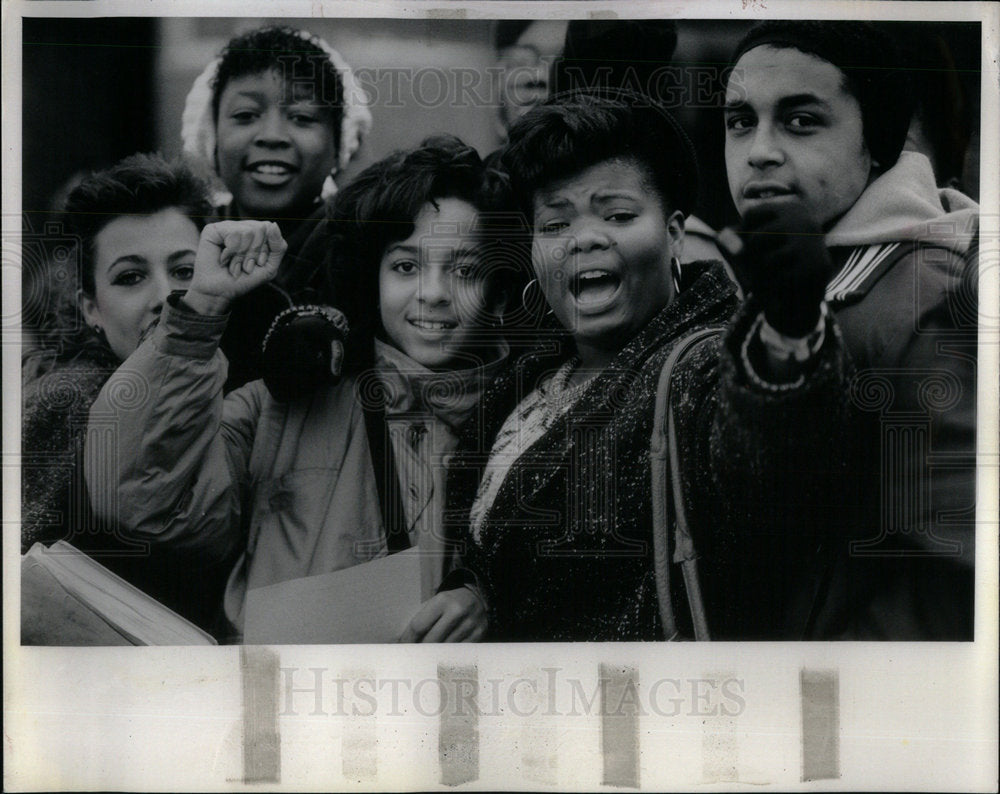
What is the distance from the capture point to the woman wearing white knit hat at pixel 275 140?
3.86 metres

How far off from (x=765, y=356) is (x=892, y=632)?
117 centimetres

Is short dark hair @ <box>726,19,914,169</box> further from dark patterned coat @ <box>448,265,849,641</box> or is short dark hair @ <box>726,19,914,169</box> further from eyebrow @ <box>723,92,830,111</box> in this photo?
dark patterned coat @ <box>448,265,849,641</box>

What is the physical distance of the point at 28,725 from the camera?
3.89 metres

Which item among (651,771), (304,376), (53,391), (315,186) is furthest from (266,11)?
(651,771)

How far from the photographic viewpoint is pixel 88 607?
3.88 metres

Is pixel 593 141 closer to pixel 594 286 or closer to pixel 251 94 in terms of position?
pixel 594 286

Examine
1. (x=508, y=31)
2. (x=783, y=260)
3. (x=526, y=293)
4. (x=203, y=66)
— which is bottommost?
(x=526, y=293)

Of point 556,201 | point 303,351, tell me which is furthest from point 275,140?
point 556,201

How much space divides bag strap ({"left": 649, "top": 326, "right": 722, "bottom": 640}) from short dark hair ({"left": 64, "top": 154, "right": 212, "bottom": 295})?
183cm

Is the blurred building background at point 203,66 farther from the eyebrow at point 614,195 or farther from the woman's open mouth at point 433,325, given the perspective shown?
the woman's open mouth at point 433,325

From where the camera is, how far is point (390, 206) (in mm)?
3865

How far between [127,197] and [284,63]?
77 cm

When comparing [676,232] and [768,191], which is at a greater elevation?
[768,191]

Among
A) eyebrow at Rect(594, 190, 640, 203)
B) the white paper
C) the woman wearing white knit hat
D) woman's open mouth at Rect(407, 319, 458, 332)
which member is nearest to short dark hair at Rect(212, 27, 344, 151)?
the woman wearing white knit hat
